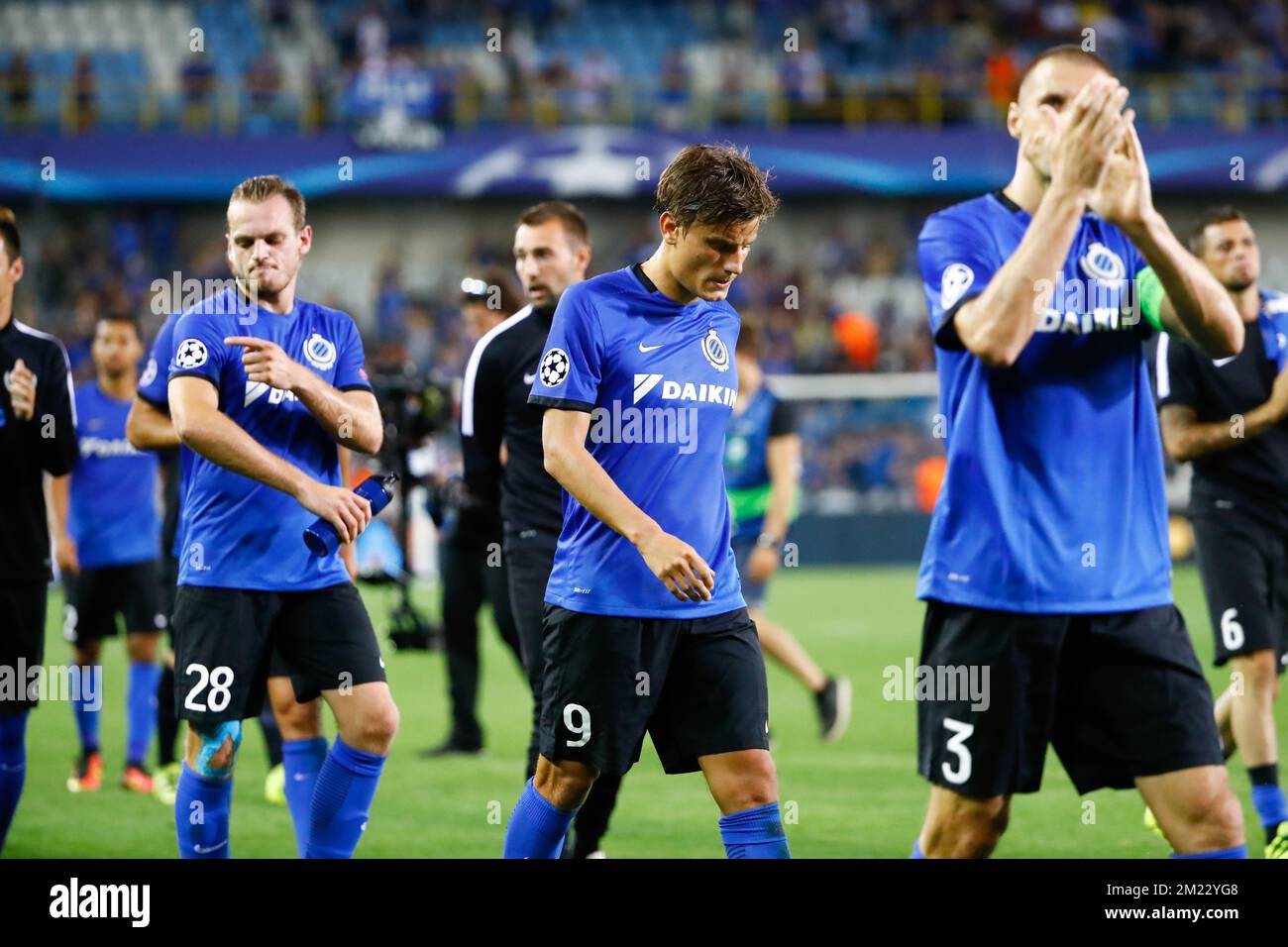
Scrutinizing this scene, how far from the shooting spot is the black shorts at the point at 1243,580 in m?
6.70

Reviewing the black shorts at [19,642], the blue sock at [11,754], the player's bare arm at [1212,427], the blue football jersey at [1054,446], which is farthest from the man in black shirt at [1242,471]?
the blue sock at [11,754]

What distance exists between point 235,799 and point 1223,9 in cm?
2873

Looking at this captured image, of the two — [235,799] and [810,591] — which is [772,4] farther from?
[235,799]

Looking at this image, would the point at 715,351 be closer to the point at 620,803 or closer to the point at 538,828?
the point at 538,828

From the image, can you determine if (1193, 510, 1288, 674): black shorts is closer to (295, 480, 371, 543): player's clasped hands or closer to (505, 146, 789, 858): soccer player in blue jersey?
(505, 146, 789, 858): soccer player in blue jersey

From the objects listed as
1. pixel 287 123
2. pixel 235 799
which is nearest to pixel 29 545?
pixel 235 799

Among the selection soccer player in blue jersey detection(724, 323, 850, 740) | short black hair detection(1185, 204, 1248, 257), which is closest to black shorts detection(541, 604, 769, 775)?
short black hair detection(1185, 204, 1248, 257)

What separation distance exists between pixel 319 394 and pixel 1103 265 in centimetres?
239

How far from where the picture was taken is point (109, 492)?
9.34 m

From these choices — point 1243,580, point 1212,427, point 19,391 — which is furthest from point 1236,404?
point 19,391

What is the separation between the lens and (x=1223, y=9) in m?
31.8

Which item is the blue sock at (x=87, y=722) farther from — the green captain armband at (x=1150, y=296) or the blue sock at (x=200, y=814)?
the green captain armband at (x=1150, y=296)

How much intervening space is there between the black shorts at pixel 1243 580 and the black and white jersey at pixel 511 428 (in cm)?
269

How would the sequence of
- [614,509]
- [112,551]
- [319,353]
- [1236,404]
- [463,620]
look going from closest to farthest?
[614,509], [319,353], [1236,404], [112,551], [463,620]
